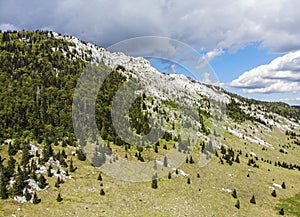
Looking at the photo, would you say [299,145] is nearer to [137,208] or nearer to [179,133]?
[179,133]

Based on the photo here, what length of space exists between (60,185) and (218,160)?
43.0 metres

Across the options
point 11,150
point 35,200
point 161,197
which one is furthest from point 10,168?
point 161,197

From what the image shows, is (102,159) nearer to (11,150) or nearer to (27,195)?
(11,150)

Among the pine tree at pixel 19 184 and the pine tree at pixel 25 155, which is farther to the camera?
the pine tree at pixel 25 155

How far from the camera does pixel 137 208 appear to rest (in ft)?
113

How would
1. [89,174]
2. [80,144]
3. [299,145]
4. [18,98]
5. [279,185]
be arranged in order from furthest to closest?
1. [299,145]
2. [18,98]
3. [279,185]
4. [80,144]
5. [89,174]

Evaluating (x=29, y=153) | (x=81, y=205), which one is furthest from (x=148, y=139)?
(x=81, y=205)

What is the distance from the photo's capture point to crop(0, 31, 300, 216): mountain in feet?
115

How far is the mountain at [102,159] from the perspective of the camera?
115ft

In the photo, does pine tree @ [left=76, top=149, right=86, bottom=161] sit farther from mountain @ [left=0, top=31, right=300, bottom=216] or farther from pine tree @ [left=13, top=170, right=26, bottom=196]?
pine tree @ [left=13, top=170, right=26, bottom=196]

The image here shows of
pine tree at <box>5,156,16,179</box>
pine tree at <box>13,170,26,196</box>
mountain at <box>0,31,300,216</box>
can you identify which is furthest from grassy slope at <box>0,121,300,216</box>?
pine tree at <box>5,156,16,179</box>

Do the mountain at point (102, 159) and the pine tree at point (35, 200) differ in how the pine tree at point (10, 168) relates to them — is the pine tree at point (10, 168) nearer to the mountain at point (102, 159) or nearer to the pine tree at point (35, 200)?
the mountain at point (102, 159)

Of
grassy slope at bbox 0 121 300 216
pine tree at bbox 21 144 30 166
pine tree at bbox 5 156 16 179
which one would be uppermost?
pine tree at bbox 21 144 30 166

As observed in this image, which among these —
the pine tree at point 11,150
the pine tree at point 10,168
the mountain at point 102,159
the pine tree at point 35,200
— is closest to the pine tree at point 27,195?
the mountain at point 102,159
